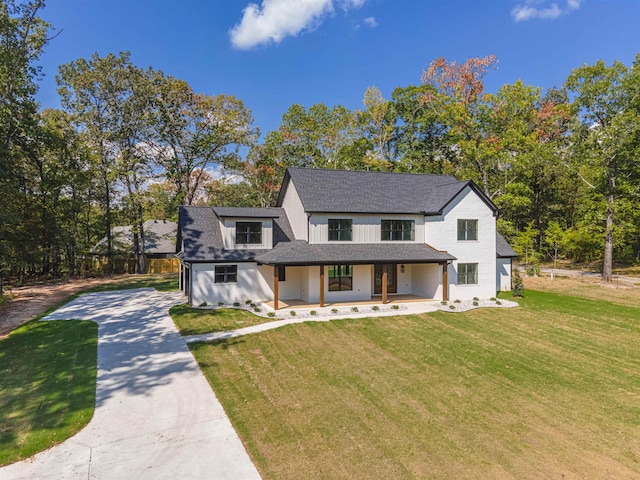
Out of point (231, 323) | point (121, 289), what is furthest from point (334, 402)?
point (121, 289)

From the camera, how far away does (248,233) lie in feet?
65.8

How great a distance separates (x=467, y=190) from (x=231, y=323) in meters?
15.0

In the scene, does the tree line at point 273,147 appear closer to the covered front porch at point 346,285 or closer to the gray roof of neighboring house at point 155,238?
the gray roof of neighboring house at point 155,238

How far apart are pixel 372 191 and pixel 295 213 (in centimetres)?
492

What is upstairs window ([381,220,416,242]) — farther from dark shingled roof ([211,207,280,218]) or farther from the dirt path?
the dirt path

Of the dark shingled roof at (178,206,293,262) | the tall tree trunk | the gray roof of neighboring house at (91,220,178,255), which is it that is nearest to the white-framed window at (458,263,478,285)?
the dark shingled roof at (178,206,293,262)

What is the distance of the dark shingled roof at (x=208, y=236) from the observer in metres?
18.8

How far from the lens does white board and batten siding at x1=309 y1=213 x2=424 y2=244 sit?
19484mm

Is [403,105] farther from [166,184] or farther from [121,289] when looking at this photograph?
[121,289]

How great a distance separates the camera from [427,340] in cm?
1367

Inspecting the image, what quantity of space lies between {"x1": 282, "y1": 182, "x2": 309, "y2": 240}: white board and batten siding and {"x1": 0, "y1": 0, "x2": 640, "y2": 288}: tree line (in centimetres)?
1512

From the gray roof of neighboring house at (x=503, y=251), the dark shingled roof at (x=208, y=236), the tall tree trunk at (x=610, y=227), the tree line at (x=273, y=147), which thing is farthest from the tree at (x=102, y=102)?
the tall tree trunk at (x=610, y=227)

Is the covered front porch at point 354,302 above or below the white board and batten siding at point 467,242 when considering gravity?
below

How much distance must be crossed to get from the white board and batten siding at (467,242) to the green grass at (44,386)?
1707 cm
